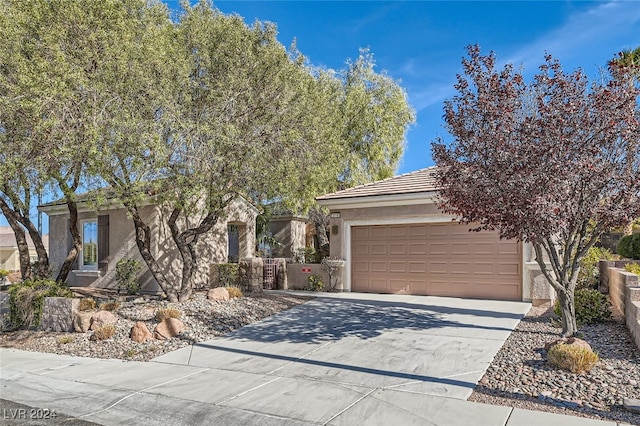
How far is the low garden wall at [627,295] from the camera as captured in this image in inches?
308

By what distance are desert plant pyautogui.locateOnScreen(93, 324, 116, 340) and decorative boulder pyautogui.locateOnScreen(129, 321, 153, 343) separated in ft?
1.28

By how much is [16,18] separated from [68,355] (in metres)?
6.96

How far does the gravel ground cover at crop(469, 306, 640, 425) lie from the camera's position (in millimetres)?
5547

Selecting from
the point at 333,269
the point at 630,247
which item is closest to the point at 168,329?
the point at 333,269

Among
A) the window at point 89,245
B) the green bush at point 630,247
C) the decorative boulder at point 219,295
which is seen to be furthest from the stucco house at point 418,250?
the window at point 89,245

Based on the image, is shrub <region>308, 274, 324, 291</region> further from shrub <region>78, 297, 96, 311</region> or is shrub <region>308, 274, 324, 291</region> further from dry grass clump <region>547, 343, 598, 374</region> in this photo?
dry grass clump <region>547, 343, 598, 374</region>

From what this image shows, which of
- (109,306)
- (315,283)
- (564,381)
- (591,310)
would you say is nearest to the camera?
(564,381)

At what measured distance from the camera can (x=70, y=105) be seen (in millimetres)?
9281

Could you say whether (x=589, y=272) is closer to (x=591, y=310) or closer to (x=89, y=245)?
(x=591, y=310)

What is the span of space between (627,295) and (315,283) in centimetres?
868

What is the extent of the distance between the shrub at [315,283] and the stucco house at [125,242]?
3.16 meters

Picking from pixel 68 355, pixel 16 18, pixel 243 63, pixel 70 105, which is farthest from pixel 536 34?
pixel 68 355

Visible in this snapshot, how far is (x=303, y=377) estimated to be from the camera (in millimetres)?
7129

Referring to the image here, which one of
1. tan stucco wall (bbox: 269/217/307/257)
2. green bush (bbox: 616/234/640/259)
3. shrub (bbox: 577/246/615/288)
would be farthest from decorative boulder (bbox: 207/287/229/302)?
green bush (bbox: 616/234/640/259)
